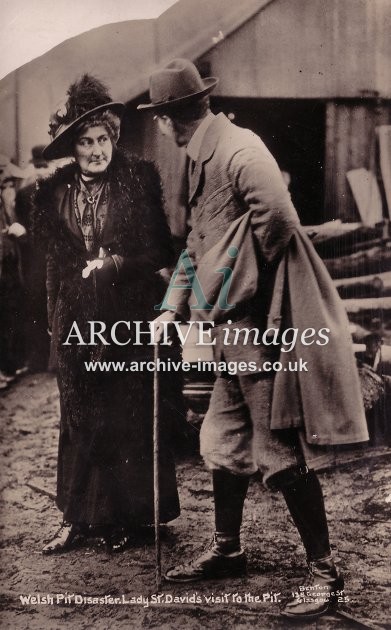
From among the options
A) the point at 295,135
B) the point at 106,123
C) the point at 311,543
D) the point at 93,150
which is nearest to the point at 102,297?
the point at 93,150

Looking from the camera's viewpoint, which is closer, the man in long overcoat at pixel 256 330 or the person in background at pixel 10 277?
the man in long overcoat at pixel 256 330

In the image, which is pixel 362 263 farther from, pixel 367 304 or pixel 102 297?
pixel 102 297

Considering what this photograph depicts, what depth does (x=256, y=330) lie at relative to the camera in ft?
9.66

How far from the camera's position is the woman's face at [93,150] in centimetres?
312

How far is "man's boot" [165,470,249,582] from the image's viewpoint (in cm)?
304

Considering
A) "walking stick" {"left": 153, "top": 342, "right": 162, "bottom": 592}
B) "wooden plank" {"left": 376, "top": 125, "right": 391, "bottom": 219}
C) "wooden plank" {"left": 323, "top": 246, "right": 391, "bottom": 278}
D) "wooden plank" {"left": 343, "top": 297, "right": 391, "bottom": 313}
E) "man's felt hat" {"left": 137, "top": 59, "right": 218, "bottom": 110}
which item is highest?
"man's felt hat" {"left": 137, "top": 59, "right": 218, "bottom": 110}

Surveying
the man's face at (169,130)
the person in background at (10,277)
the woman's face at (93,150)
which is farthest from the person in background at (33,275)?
the man's face at (169,130)

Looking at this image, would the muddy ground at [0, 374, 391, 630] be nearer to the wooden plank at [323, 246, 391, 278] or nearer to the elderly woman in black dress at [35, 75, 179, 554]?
the elderly woman in black dress at [35, 75, 179, 554]

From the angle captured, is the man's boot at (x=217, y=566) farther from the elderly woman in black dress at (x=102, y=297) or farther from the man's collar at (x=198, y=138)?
the man's collar at (x=198, y=138)

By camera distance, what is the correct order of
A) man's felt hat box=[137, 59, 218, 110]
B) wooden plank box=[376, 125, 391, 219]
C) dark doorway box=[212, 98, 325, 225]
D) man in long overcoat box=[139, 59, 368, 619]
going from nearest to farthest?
man in long overcoat box=[139, 59, 368, 619]
man's felt hat box=[137, 59, 218, 110]
dark doorway box=[212, 98, 325, 225]
wooden plank box=[376, 125, 391, 219]

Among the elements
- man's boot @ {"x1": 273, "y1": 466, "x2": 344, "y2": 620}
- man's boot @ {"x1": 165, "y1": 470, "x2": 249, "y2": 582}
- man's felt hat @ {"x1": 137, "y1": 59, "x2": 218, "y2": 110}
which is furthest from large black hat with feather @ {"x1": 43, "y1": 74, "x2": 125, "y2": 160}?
man's boot @ {"x1": 273, "y1": 466, "x2": 344, "y2": 620}

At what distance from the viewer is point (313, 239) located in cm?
308

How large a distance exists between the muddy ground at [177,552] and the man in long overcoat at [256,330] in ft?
0.32

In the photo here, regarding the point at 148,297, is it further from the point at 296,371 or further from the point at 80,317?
the point at 296,371
